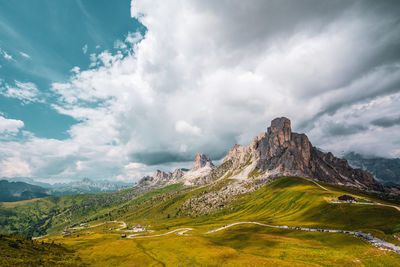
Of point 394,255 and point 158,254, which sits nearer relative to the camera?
point 394,255

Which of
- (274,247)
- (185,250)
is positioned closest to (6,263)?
(185,250)

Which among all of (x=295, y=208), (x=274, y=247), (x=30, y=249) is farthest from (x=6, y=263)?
(x=295, y=208)

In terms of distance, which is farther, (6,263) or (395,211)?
(395,211)

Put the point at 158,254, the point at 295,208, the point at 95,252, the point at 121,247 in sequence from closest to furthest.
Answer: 1. the point at 158,254
2. the point at 95,252
3. the point at 121,247
4. the point at 295,208

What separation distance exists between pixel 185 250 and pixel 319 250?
161 feet

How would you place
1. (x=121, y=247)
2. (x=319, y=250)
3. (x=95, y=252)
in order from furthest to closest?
(x=121, y=247), (x=95, y=252), (x=319, y=250)

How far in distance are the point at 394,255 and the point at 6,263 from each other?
10021 centimetres

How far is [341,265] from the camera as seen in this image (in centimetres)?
4988

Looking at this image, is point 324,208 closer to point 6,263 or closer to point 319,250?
point 319,250

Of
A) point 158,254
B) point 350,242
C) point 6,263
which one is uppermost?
point 6,263

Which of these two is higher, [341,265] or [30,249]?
[30,249]

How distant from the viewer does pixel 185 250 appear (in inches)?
3068

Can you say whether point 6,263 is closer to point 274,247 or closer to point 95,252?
point 95,252

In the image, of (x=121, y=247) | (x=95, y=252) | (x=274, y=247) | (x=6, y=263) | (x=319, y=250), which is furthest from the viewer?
(x=121, y=247)
